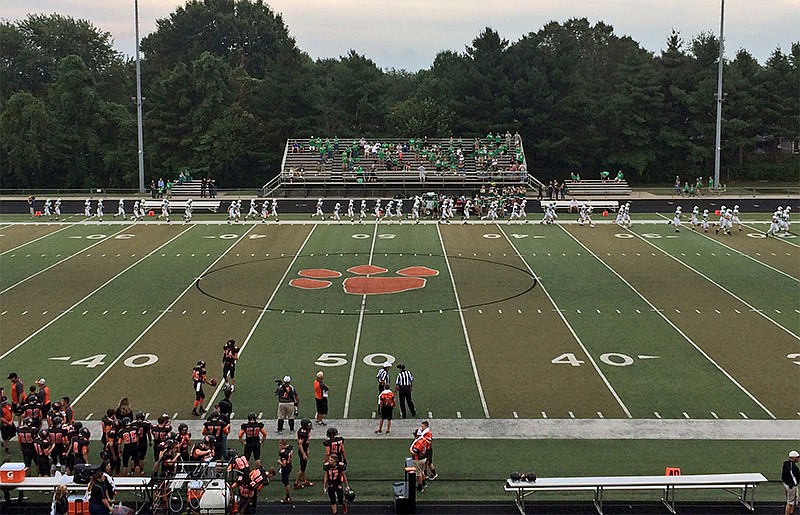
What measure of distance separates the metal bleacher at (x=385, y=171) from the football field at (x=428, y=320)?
15.8 m

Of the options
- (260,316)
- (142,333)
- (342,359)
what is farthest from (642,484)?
(142,333)

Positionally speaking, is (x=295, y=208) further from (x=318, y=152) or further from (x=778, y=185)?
(x=778, y=185)

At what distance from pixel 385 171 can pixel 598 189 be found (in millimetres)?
11716

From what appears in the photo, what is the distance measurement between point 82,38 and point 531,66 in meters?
34.3

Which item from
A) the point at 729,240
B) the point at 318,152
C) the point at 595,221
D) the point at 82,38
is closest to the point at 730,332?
the point at 729,240

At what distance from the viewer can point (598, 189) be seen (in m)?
49.5

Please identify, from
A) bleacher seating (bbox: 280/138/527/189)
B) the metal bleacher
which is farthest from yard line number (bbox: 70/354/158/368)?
bleacher seating (bbox: 280/138/527/189)

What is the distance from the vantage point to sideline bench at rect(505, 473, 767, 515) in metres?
11.1

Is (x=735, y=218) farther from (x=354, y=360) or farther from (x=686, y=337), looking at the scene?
(x=354, y=360)

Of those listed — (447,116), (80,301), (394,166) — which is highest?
(447,116)

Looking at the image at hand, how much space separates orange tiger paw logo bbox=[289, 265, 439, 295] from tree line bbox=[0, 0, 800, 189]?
2997 cm

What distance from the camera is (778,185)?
56281 millimetres

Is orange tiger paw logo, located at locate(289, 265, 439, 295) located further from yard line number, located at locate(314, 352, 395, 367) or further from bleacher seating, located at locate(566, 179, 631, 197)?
bleacher seating, located at locate(566, 179, 631, 197)

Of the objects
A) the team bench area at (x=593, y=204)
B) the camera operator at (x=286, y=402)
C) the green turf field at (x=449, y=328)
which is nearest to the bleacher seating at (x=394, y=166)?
the team bench area at (x=593, y=204)
